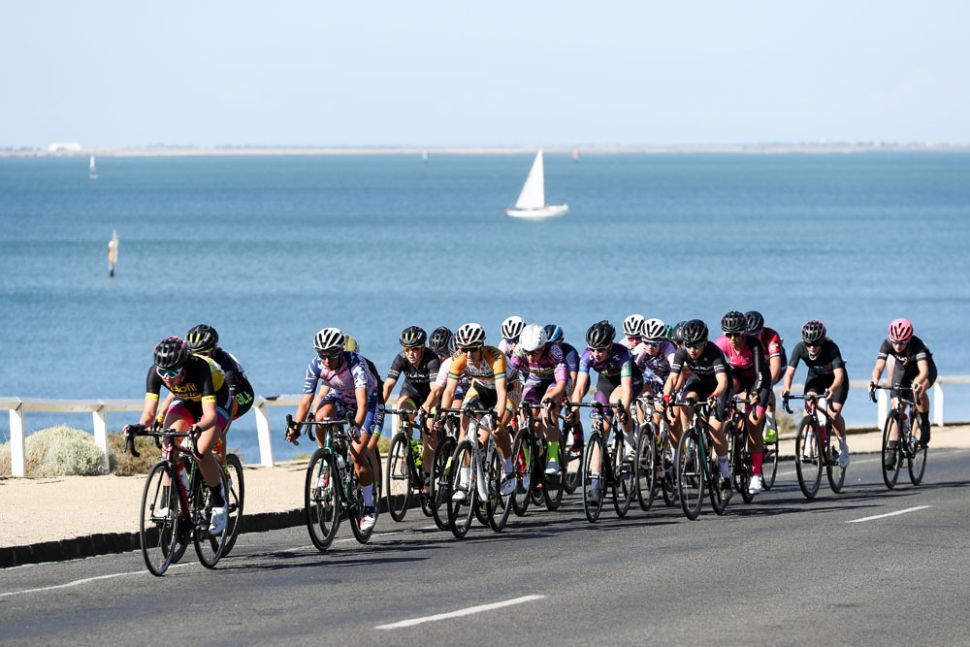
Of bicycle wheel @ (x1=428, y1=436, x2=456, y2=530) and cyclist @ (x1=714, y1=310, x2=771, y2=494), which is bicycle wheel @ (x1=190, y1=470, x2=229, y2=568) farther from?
cyclist @ (x1=714, y1=310, x2=771, y2=494)

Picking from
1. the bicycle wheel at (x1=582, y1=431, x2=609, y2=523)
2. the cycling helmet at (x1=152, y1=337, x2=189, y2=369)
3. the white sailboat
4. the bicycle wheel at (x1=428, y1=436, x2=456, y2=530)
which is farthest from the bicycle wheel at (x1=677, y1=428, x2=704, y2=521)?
the white sailboat

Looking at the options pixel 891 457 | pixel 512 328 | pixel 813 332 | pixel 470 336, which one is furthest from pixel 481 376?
pixel 891 457

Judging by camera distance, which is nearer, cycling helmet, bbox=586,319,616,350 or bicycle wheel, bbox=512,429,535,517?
bicycle wheel, bbox=512,429,535,517

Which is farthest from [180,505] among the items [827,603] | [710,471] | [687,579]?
[710,471]

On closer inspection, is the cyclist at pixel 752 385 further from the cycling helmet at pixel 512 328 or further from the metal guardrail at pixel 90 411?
the metal guardrail at pixel 90 411

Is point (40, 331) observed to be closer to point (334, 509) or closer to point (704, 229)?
point (334, 509)

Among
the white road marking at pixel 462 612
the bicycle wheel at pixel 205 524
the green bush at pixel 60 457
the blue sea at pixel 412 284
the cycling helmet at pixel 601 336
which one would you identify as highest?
the blue sea at pixel 412 284

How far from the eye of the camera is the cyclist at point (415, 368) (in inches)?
685

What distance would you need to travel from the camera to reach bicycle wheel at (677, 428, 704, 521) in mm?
16312

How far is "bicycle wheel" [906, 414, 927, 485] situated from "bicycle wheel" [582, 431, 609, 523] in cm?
519

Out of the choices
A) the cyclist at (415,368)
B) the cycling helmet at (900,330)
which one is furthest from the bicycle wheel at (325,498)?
the cycling helmet at (900,330)

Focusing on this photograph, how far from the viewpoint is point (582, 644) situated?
991 cm

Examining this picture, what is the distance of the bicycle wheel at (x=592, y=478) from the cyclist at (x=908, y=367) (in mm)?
4551

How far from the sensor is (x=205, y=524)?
13031 mm
